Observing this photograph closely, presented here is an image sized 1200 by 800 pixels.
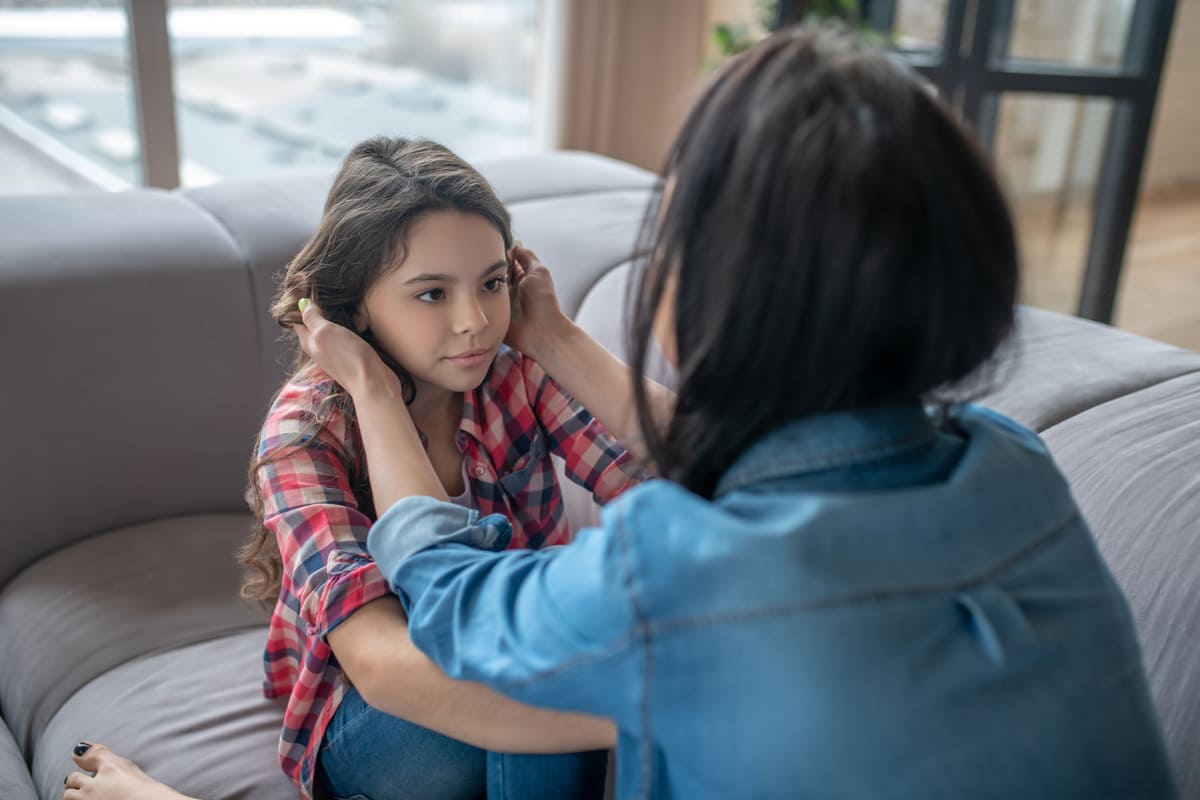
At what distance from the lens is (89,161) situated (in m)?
2.98

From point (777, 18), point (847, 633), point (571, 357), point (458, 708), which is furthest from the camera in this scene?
point (777, 18)

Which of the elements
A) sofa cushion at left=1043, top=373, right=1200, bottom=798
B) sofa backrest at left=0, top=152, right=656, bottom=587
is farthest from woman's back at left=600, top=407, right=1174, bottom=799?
sofa backrest at left=0, top=152, right=656, bottom=587

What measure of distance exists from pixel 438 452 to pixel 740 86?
2.39 feet

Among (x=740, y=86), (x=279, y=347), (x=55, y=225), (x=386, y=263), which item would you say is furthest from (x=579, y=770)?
(x=55, y=225)

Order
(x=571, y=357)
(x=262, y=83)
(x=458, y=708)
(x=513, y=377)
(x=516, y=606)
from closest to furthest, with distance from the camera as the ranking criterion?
(x=516, y=606) → (x=458, y=708) → (x=571, y=357) → (x=513, y=377) → (x=262, y=83)

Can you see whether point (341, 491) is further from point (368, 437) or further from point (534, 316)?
point (534, 316)

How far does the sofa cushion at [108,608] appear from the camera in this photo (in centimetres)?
139

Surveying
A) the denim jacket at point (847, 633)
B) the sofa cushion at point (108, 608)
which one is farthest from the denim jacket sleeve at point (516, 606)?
the sofa cushion at point (108, 608)

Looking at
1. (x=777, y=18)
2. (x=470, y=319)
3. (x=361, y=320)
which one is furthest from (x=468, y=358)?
(x=777, y=18)

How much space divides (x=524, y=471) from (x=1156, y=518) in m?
0.72

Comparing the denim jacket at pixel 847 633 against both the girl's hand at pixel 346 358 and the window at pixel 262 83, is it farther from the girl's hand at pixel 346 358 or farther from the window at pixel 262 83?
the window at pixel 262 83

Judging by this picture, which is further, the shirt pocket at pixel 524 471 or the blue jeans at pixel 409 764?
the shirt pocket at pixel 524 471

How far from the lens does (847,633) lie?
2.18 ft

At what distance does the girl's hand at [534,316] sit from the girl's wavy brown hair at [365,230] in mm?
67
